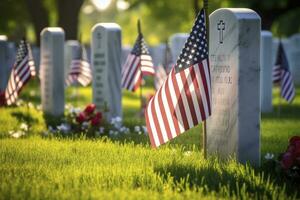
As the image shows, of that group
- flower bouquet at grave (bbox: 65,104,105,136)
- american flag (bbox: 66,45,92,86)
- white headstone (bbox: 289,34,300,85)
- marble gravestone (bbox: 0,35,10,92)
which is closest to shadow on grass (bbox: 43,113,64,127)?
flower bouquet at grave (bbox: 65,104,105,136)

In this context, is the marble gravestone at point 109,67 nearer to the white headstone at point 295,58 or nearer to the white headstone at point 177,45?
the white headstone at point 177,45

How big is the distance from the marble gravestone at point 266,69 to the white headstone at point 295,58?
1169 centimetres

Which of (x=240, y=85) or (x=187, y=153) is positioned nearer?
(x=240, y=85)

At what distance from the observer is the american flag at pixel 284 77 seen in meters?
17.4

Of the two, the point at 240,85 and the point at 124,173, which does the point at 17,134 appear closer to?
the point at 124,173

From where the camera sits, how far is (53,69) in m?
A: 16.9

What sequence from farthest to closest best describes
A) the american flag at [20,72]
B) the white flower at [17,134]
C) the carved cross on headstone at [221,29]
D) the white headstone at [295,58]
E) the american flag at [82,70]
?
the white headstone at [295,58] < the american flag at [82,70] < the american flag at [20,72] < the white flower at [17,134] < the carved cross on headstone at [221,29]

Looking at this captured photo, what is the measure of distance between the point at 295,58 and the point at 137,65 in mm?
16699

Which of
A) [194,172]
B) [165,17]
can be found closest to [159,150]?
[194,172]

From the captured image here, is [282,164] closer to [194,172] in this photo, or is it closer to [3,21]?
[194,172]

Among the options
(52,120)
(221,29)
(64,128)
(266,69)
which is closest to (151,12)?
(266,69)

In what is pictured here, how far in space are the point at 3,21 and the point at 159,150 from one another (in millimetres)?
43897

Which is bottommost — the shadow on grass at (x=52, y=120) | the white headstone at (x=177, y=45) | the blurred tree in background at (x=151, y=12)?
the shadow on grass at (x=52, y=120)

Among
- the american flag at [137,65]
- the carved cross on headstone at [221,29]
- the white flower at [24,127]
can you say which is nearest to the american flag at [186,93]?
the carved cross on headstone at [221,29]
